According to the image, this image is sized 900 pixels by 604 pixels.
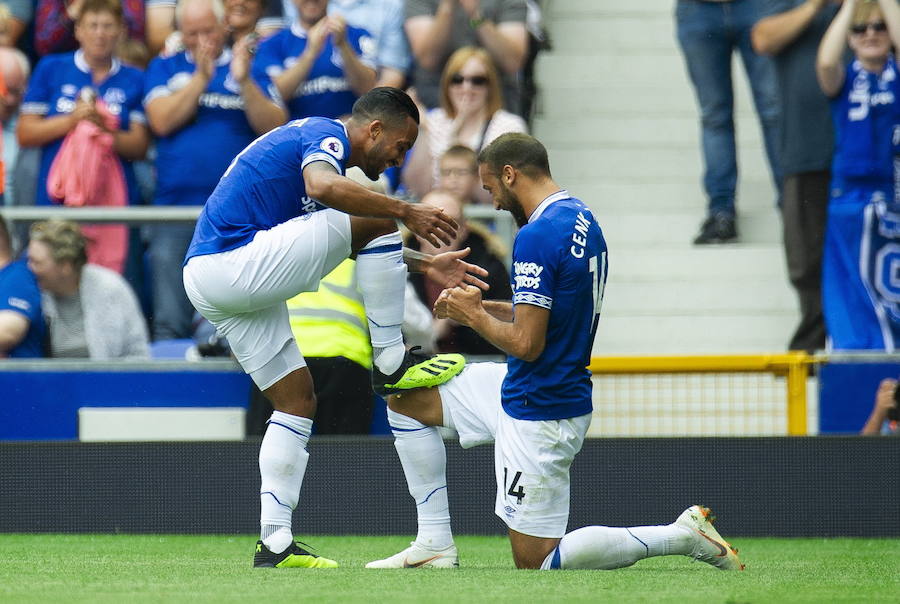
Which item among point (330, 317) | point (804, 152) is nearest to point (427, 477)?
point (330, 317)

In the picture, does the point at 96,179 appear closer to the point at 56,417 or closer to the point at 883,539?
the point at 56,417

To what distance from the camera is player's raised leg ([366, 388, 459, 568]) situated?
6215 millimetres

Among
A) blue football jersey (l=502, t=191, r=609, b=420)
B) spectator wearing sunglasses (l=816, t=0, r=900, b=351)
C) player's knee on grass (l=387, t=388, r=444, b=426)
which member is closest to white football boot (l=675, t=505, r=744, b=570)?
blue football jersey (l=502, t=191, r=609, b=420)

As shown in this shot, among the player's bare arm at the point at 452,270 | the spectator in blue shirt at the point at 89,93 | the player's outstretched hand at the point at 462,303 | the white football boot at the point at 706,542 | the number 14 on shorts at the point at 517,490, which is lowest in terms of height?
the white football boot at the point at 706,542

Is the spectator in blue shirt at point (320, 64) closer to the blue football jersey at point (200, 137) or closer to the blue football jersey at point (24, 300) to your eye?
the blue football jersey at point (200, 137)

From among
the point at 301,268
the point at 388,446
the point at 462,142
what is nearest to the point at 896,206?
the point at 462,142

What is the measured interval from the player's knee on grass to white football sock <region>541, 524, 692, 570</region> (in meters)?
0.75

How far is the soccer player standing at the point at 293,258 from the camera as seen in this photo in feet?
19.5

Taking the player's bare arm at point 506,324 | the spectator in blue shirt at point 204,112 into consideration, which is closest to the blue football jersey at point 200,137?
the spectator in blue shirt at point 204,112

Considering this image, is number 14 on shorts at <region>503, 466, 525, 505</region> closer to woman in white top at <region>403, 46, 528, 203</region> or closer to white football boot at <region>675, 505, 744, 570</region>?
white football boot at <region>675, 505, 744, 570</region>

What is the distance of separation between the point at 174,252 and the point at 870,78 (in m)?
4.43

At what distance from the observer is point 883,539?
26.5 feet

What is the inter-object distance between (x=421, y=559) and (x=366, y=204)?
1522 mm

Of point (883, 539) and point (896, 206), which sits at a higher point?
point (896, 206)
